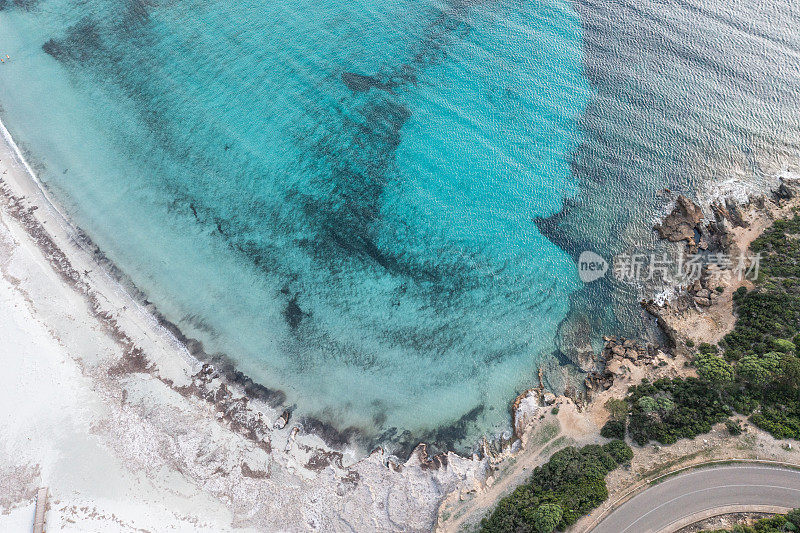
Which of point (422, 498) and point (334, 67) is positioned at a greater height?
point (334, 67)

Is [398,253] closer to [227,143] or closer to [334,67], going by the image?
[227,143]

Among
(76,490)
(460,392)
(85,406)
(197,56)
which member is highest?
(197,56)

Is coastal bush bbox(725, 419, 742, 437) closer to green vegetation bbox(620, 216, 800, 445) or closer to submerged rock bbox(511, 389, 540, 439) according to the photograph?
green vegetation bbox(620, 216, 800, 445)

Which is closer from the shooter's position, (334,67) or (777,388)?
(777,388)

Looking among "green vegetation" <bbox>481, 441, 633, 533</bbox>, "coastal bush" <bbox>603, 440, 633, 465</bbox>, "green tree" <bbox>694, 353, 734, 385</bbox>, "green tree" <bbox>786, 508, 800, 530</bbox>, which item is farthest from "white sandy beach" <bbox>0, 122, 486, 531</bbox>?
"green tree" <bbox>786, 508, 800, 530</bbox>

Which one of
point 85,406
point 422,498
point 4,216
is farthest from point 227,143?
point 422,498

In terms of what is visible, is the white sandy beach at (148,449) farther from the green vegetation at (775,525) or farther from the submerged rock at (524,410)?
the green vegetation at (775,525)
